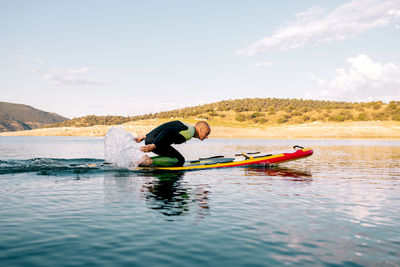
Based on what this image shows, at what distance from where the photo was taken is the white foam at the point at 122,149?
14.0 metres

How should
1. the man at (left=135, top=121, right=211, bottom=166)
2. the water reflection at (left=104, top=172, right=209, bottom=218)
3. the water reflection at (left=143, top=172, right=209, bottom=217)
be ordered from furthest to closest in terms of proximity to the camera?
the man at (left=135, top=121, right=211, bottom=166)
the water reflection at (left=104, top=172, right=209, bottom=218)
the water reflection at (left=143, top=172, right=209, bottom=217)

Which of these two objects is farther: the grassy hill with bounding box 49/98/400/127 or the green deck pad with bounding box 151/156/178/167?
the grassy hill with bounding box 49/98/400/127

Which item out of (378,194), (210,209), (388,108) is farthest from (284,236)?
(388,108)

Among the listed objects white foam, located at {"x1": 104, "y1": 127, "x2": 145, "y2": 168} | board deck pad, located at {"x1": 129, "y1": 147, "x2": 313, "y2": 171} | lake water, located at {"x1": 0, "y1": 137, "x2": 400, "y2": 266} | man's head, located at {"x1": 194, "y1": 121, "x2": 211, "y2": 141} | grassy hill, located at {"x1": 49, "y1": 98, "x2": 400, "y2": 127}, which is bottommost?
lake water, located at {"x1": 0, "y1": 137, "x2": 400, "y2": 266}

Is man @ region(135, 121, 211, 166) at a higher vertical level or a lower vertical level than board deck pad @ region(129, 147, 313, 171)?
higher

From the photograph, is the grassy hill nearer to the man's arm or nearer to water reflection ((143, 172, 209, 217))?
the man's arm

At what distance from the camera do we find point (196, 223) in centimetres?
657

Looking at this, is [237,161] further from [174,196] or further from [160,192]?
[174,196]

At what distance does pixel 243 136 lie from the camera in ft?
274

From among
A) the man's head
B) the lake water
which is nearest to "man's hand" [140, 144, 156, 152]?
the lake water

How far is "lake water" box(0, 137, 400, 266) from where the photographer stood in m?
4.84

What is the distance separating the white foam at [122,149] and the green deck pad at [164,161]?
775 millimetres

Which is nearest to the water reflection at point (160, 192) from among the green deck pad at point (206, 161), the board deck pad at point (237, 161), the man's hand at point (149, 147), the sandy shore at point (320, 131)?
the man's hand at point (149, 147)

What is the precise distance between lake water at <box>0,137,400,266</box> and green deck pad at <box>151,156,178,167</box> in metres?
2.51
